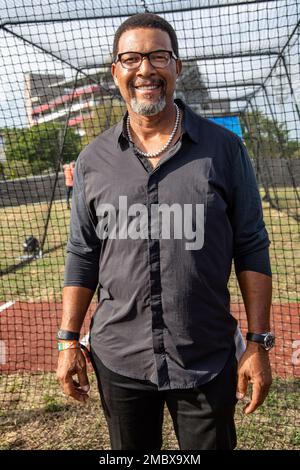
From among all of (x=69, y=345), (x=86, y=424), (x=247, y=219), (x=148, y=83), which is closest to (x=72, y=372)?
(x=69, y=345)

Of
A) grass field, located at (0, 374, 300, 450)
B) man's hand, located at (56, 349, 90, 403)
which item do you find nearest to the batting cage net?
grass field, located at (0, 374, 300, 450)

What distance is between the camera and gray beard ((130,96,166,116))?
67.4 inches

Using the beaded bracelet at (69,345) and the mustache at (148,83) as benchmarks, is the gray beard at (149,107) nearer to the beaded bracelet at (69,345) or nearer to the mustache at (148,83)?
the mustache at (148,83)

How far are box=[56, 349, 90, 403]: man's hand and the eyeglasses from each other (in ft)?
3.67

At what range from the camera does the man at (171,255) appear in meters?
1.66

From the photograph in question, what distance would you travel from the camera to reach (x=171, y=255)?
5.44ft

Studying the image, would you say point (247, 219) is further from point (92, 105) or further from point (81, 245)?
point (92, 105)

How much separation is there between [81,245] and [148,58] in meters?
0.75

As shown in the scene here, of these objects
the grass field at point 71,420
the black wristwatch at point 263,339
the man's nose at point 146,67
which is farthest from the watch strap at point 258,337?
the grass field at point 71,420

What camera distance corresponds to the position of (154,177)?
1.66 metres

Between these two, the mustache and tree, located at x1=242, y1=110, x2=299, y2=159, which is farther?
tree, located at x1=242, y1=110, x2=299, y2=159

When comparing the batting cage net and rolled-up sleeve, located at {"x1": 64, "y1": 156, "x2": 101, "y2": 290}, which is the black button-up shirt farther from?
the batting cage net

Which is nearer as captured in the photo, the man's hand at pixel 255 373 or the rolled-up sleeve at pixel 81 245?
the man's hand at pixel 255 373

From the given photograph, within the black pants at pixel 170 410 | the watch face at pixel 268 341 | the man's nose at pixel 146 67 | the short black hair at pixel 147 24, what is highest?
the short black hair at pixel 147 24
